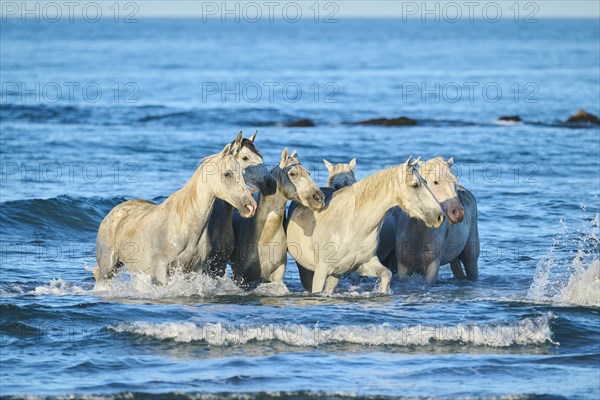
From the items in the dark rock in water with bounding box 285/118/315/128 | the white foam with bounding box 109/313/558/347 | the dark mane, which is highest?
the dark rock in water with bounding box 285/118/315/128

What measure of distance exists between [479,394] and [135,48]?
3663 inches

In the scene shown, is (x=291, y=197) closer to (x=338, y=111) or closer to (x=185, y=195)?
(x=185, y=195)

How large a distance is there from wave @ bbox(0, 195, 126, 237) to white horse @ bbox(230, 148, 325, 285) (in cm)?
596

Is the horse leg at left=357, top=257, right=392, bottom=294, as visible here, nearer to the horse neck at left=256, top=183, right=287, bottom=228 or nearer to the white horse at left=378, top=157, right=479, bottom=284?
the white horse at left=378, top=157, right=479, bottom=284

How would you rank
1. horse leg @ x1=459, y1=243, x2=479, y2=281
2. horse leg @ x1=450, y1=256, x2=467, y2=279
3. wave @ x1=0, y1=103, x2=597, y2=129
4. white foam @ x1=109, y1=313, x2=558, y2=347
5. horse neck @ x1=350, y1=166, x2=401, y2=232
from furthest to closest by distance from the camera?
wave @ x1=0, y1=103, x2=597, y2=129, horse leg @ x1=450, y1=256, x2=467, y2=279, horse leg @ x1=459, y1=243, x2=479, y2=281, horse neck @ x1=350, y1=166, x2=401, y2=232, white foam @ x1=109, y1=313, x2=558, y2=347

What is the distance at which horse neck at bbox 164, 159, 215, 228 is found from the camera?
1033 centimetres

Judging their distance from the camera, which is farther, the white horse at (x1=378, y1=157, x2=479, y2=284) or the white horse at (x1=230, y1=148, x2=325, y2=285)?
the white horse at (x1=378, y1=157, x2=479, y2=284)

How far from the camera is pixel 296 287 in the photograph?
1223cm

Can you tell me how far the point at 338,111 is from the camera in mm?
37344

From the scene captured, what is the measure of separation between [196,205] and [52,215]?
7.35 m

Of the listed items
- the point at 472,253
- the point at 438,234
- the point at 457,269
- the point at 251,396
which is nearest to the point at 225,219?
the point at 438,234

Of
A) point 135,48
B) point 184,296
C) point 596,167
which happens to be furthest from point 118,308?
point 135,48

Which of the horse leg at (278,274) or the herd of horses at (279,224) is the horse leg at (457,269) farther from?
the horse leg at (278,274)

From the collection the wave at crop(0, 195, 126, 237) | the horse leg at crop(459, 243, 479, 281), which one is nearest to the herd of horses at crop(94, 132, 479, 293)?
the horse leg at crop(459, 243, 479, 281)
